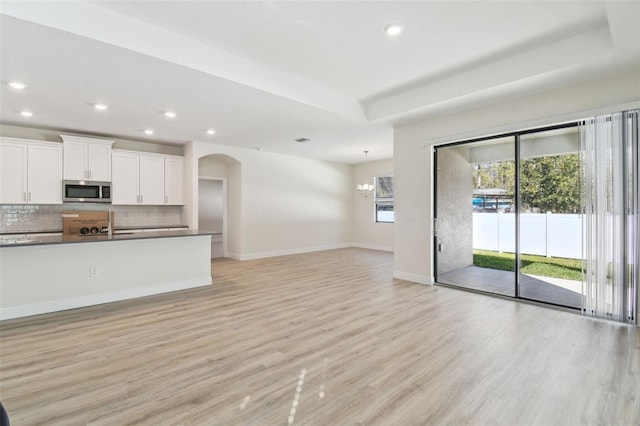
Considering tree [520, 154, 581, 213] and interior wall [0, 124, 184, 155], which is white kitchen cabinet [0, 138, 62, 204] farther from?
tree [520, 154, 581, 213]

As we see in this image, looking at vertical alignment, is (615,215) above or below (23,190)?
below

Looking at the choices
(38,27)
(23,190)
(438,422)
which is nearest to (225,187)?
(23,190)

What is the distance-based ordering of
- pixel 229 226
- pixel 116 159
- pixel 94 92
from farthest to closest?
pixel 229 226 < pixel 116 159 < pixel 94 92

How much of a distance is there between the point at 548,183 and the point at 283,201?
19.2ft

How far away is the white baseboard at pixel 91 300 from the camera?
11.2 feet

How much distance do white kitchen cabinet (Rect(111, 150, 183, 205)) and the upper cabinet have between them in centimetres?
16

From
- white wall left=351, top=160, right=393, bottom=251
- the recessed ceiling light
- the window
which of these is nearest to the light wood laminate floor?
the recessed ceiling light

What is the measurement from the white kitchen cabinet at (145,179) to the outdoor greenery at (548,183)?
6616mm

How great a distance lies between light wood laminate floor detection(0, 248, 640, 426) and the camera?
6.07 feet

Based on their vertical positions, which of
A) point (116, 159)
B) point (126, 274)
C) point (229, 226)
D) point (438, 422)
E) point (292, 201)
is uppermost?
point (116, 159)

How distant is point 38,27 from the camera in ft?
7.97

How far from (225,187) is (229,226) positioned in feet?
3.43

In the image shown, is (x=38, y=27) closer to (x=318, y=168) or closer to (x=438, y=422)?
(x=438, y=422)

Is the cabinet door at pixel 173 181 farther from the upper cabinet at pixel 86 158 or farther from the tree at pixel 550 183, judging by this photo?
the tree at pixel 550 183
